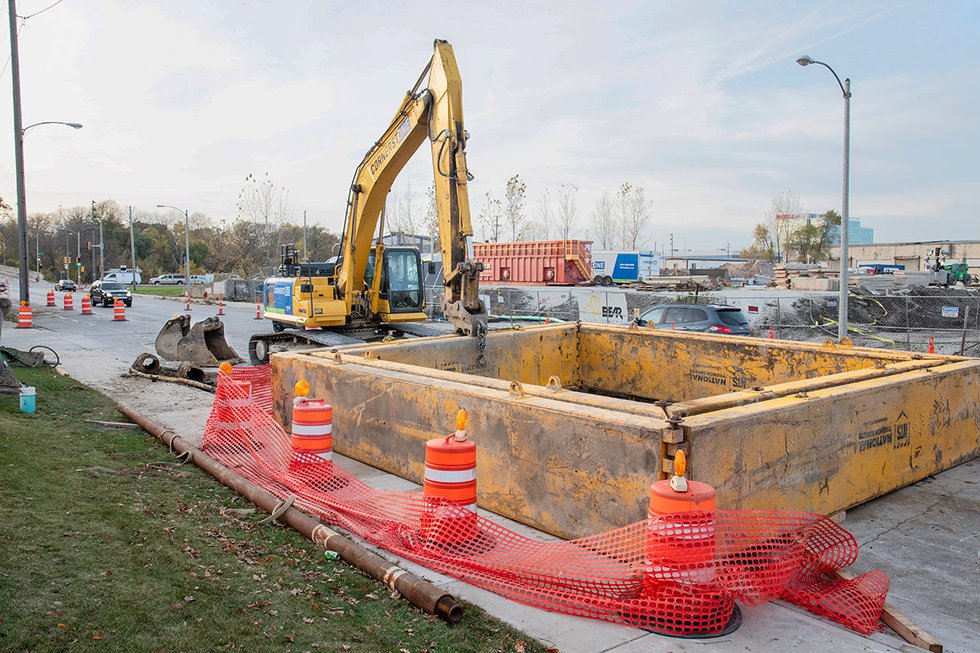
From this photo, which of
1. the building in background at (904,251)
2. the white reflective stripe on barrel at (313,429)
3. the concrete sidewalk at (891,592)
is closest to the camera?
the concrete sidewalk at (891,592)

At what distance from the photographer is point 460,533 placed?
223 inches

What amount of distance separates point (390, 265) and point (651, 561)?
41.2ft

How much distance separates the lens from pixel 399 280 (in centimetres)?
1658

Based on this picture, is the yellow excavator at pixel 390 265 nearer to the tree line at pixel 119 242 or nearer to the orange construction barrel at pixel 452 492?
the orange construction barrel at pixel 452 492

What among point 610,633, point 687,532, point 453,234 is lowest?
point 610,633

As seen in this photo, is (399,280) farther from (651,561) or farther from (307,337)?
(651,561)

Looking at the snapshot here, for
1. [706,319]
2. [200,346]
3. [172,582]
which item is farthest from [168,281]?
[172,582]

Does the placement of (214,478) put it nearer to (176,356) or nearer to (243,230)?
(176,356)

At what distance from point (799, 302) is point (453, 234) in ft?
69.7

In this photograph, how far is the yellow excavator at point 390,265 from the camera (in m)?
11.5

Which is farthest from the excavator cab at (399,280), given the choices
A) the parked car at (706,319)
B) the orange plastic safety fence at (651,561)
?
the orange plastic safety fence at (651,561)

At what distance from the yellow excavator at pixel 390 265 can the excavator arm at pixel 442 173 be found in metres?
0.02

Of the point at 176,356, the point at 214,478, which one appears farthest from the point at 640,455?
the point at 176,356

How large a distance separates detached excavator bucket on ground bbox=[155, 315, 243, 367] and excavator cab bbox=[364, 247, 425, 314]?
383cm
